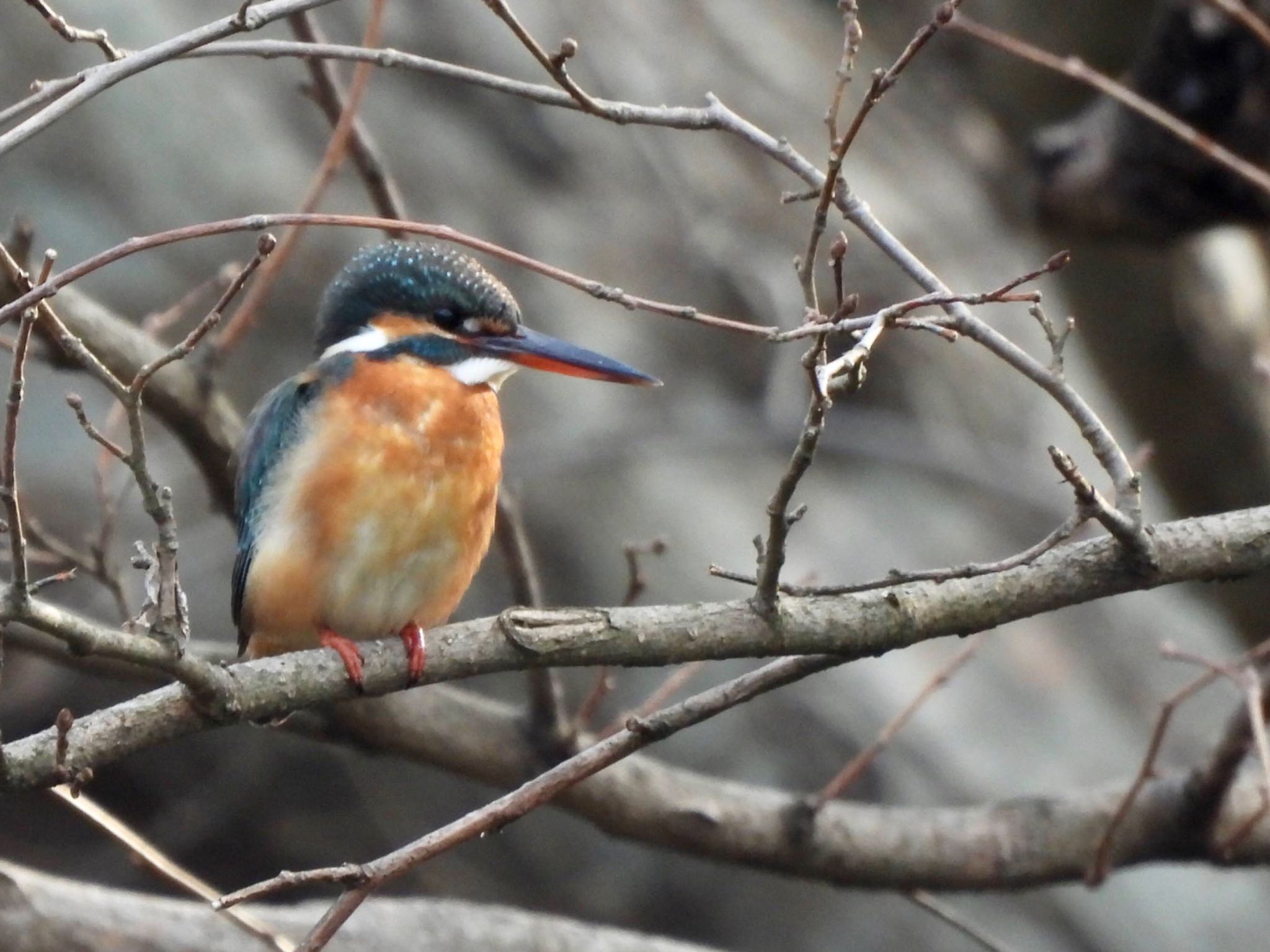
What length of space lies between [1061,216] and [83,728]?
245cm

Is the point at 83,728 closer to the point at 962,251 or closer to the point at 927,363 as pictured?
the point at 927,363

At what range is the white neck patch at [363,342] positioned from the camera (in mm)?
2391

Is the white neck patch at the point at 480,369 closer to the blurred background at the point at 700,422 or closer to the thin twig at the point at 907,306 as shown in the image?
the thin twig at the point at 907,306

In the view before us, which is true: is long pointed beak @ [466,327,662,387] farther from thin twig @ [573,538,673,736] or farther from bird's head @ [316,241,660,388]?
thin twig @ [573,538,673,736]

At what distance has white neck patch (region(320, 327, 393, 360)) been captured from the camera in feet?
7.84

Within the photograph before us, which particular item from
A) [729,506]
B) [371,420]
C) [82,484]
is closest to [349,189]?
[82,484]

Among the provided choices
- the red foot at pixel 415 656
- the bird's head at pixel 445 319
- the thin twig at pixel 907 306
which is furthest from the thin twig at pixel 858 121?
the bird's head at pixel 445 319

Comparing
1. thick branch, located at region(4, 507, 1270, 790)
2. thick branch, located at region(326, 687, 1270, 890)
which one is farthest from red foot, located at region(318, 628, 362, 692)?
thick branch, located at region(326, 687, 1270, 890)

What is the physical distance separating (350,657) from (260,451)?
0.65m

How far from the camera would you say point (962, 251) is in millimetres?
5512

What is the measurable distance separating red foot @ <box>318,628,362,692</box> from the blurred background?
1.97m

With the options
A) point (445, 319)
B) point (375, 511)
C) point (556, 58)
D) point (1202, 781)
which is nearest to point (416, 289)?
point (445, 319)

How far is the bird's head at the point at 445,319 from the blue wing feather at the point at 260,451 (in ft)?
0.34

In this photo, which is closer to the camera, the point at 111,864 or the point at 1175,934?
the point at 111,864
